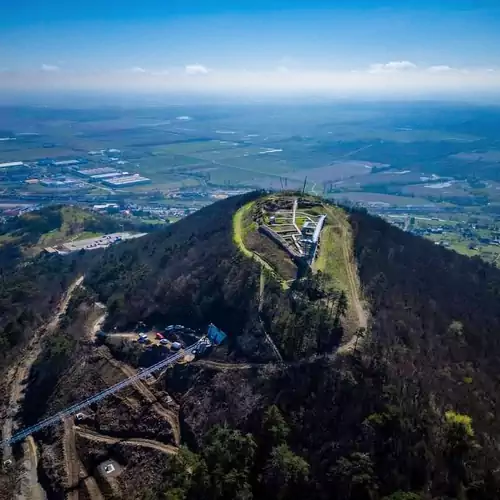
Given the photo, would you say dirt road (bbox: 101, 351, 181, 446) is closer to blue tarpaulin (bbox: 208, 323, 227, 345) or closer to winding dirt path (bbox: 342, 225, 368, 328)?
blue tarpaulin (bbox: 208, 323, 227, 345)

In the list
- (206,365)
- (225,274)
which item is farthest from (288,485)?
(225,274)

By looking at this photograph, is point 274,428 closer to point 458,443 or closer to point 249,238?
point 458,443

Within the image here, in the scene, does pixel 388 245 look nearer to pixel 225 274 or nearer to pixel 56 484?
pixel 225 274

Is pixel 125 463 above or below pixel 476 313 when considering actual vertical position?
below

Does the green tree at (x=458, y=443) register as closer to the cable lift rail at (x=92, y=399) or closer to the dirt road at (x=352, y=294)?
the dirt road at (x=352, y=294)

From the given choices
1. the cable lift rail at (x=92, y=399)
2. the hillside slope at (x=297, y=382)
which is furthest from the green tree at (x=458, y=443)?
the cable lift rail at (x=92, y=399)

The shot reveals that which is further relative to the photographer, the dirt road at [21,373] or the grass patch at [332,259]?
the grass patch at [332,259]

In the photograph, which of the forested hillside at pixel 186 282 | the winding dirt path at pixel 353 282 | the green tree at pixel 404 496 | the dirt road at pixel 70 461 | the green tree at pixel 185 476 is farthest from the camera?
the forested hillside at pixel 186 282

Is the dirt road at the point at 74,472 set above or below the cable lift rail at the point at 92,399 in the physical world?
below
